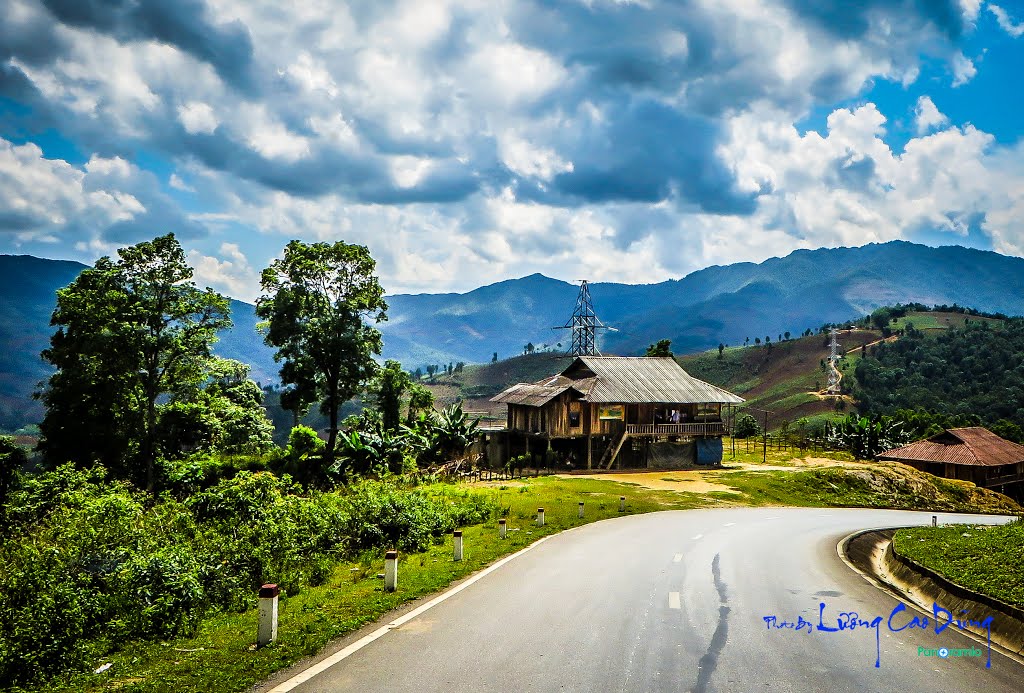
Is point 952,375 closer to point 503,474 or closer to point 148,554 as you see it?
point 503,474

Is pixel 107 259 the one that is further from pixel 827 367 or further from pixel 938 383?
pixel 827 367

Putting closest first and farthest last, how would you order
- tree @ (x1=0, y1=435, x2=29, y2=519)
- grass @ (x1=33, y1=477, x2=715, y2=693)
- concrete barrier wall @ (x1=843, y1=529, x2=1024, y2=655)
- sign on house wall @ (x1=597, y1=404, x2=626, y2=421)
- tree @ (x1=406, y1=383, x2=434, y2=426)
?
grass @ (x1=33, y1=477, x2=715, y2=693) < concrete barrier wall @ (x1=843, y1=529, x2=1024, y2=655) < tree @ (x1=0, y1=435, x2=29, y2=519) < sign on house wall @ (x1=597, y1=404, x2=626, y2=421) < tree @ (x1=406, y1=383, x2=434, y2=426)

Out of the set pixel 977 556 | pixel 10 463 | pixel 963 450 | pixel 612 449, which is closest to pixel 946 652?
pixel 977 556

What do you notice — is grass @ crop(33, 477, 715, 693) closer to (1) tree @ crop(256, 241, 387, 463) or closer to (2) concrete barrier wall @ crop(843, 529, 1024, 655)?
(2) concrete barrier wall @ crop(843, 529, 1024, 655)

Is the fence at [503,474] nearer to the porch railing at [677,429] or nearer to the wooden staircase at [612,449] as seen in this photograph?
the wooden staircase at [612,449]

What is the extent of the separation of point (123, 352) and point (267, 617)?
3531 cm

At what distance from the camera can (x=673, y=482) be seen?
4778cm

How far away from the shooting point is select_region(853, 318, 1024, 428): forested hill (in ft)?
366

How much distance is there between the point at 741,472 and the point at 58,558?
50.5 meters

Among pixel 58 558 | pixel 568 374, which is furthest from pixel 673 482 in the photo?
pixel 58 558

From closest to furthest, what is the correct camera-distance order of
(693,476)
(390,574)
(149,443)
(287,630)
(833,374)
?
(287,630)
(390,574)
(149,443)
(693,476)
(833,374)

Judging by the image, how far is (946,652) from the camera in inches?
404

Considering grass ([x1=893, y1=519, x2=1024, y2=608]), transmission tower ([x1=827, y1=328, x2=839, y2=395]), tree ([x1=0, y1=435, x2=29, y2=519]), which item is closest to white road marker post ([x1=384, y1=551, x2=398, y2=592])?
grass ([x1=893, y1=519, x2=1024, y2=608])

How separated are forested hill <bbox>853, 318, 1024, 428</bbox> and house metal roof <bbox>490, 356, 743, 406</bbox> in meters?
69.9
